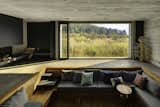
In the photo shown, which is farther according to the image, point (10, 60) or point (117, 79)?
point (10, 60)

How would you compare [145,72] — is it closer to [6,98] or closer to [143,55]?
[143,55]

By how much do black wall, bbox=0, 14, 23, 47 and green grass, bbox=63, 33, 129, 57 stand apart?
8.61 feet

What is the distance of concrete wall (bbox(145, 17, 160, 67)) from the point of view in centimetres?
733

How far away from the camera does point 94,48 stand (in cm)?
1002

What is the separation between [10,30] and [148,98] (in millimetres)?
5054

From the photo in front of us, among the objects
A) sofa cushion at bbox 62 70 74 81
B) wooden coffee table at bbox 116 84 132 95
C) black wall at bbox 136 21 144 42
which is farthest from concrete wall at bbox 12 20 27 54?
wooden coffee table at bbox 116 84 132 95

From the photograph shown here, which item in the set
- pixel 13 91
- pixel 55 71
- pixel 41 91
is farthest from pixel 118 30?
pixel 13 91

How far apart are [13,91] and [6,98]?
31 centimetres

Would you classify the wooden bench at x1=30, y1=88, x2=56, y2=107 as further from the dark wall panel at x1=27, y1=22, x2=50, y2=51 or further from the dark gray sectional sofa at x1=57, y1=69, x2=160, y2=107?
the dark wall panel at x1=27, y1=22, x2=50, y2=51

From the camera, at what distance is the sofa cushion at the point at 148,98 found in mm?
4148

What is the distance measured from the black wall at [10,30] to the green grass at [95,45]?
2.63 meters

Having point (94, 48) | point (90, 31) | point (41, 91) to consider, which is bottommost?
point (41, 91)

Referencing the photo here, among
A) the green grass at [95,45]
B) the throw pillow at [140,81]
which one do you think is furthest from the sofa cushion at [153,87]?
the green grass at [95,45]

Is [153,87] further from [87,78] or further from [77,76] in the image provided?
[77,76]
